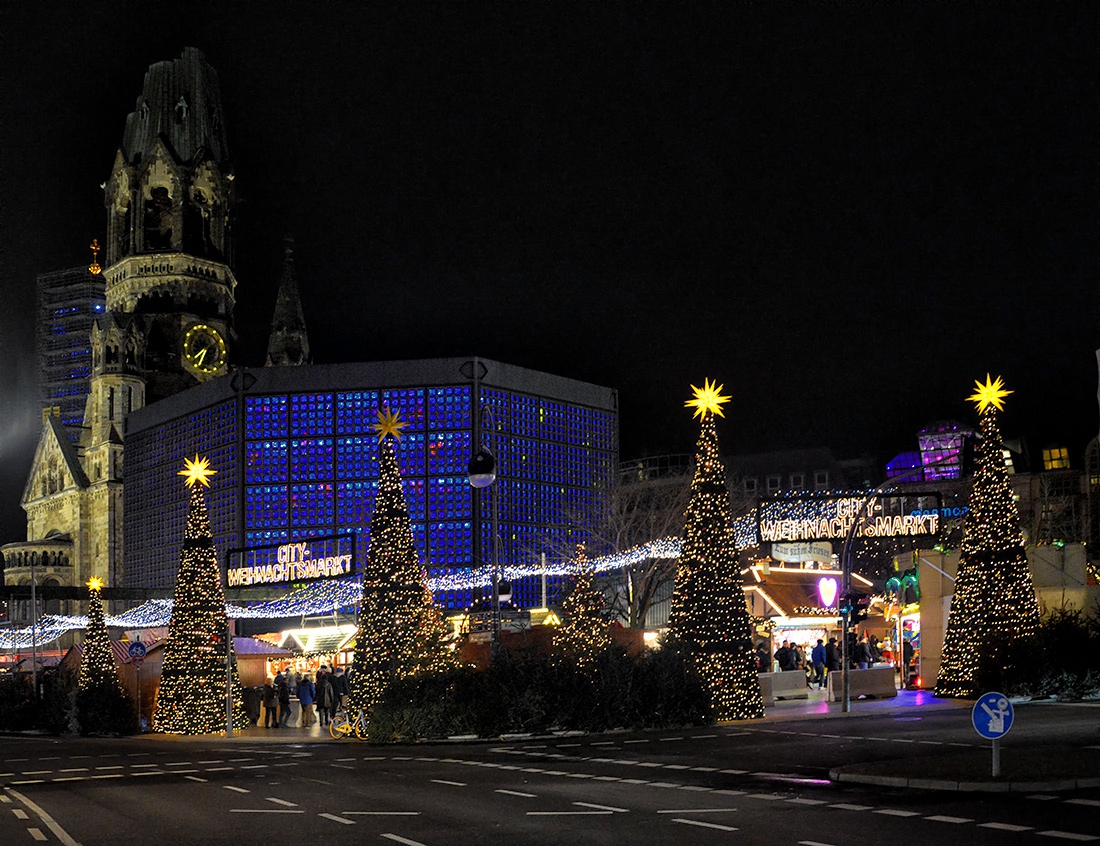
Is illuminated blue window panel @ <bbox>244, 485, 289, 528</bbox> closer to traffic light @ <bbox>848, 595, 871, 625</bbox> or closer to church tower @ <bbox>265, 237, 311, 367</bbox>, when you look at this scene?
church tower @ <bbox>265, 237, 311, 367</bbox>

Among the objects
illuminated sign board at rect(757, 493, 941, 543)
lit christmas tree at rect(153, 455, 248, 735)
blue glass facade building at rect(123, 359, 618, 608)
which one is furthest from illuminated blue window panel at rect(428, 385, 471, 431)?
illuminated sign board at rect(757, 493, 941, 543)

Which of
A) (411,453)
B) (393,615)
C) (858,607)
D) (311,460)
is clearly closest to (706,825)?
(858,607)

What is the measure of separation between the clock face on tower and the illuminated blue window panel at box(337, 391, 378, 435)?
915 inches

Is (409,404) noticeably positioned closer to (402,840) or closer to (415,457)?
(415,457)

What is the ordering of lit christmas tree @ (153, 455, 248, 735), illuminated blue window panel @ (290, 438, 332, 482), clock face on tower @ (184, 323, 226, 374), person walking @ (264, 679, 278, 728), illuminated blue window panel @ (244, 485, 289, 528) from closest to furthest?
lit christmas tree @ (153, 455, 248, 735) → person walking @ (264, 679, 278, 728) → illuminated blue window panel @ (290, 438, 332, 482) → illuminated blue window panel @ (244, 485, 289, 528) → clock face on tower @ (184, 323, 226, 374)

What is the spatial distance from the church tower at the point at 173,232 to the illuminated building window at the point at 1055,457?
6352 centimetres

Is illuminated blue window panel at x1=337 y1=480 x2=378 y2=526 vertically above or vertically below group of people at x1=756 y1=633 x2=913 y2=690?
above

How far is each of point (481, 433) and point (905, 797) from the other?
7291 centimetres

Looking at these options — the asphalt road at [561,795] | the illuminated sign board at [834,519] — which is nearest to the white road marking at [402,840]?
the asphalt road at [561,795]

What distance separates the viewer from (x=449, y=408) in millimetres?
89062

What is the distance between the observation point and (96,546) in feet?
368

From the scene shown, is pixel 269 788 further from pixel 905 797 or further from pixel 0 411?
pixel 0 411

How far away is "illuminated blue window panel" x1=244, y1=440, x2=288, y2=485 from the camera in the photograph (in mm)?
90250

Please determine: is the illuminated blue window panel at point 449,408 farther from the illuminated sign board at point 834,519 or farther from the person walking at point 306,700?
the illuminated sign board at point 834,519
